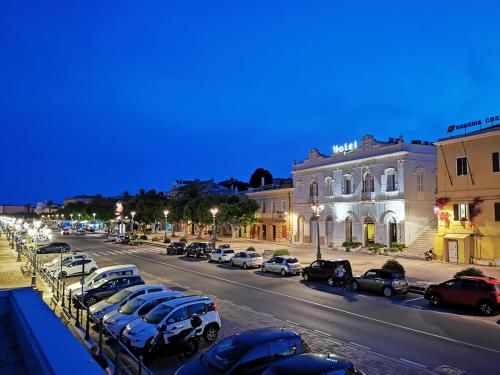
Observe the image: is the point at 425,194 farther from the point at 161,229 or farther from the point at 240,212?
the point at 161,229

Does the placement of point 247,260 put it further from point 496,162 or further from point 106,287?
point 496,162

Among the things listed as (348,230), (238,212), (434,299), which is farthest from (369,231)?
(434,299)

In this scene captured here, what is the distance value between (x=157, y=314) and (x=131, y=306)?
204 centimetres

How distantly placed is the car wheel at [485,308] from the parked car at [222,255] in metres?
22.1

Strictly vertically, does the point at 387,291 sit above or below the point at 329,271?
below

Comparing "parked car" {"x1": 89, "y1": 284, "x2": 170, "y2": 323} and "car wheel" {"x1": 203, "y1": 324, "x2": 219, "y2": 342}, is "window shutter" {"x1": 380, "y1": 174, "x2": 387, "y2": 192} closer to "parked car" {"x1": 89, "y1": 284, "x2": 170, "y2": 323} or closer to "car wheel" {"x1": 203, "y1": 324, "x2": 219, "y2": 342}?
"parked car" {"x1": 89, "y1": 284, "x2": 170, "y2": 323}

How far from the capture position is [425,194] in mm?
42094

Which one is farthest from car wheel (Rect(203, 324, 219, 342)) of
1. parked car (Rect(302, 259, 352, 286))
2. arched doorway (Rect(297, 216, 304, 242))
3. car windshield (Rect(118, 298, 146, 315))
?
arched doorway (Rect(297, 216, 304, 242))

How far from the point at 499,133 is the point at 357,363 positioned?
89.5 ft

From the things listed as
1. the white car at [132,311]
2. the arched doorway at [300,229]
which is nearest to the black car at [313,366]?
the white car at [132,311]

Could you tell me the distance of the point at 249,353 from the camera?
30.3 ft

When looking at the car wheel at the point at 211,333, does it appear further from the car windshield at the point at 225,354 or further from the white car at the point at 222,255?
the white car at the point at 222,255

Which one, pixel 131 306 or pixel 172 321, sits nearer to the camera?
pixel 172 321

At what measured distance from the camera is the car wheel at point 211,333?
13822 mm
